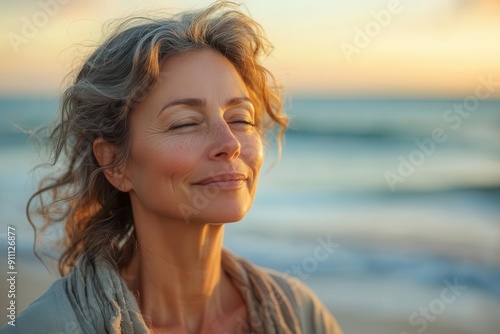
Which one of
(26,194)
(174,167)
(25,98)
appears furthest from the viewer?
(25,98)

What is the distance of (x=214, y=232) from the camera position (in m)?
3.22

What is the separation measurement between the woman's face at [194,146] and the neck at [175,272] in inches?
3.5

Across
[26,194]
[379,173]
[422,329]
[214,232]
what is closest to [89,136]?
[214,232]

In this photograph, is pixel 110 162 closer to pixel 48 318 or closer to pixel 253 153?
pixel 253 153

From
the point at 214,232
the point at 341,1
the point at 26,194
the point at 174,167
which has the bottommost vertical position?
the point at 26,194

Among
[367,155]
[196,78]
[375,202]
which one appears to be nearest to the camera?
[196,78]

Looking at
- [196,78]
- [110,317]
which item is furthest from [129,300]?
[196,78]

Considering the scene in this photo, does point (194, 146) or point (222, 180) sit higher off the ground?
point (194, 146)

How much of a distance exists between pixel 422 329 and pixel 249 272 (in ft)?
11.3

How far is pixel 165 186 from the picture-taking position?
10.1ft

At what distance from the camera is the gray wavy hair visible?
317 centimetres

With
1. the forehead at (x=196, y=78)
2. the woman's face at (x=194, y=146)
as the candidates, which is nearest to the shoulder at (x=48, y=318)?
the woman's face at (x=194, y=146)

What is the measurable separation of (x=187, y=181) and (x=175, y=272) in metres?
0.44

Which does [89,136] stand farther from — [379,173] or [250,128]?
[379,173]
